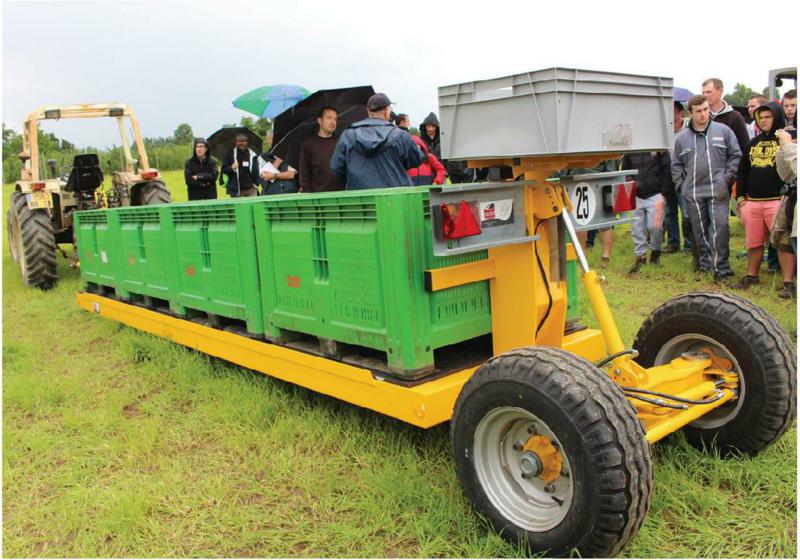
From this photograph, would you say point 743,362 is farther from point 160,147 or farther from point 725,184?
point 160,147

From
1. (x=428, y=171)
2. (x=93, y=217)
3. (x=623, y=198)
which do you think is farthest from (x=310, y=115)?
(x=623, y=198)

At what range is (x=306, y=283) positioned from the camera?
152 inches

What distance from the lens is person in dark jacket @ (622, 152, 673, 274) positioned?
8.26 metres

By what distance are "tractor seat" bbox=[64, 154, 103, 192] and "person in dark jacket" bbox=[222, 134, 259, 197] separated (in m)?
1.93

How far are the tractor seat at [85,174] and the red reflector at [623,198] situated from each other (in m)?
8.46

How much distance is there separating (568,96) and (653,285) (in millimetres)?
5066

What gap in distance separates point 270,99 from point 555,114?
33.8 feet

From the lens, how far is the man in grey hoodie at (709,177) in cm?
731

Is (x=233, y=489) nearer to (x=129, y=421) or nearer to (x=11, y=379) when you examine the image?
(x=129, y=421)

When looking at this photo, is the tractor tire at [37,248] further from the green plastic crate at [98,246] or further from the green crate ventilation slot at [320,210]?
the green crate ventilation slot at [320,210]

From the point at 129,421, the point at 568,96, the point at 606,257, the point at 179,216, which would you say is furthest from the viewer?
the point at 606,257

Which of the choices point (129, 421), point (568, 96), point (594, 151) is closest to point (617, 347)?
point (594, 151)

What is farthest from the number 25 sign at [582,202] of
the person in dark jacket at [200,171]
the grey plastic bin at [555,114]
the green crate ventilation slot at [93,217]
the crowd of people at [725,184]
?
the person in dark jacket at [200,171]

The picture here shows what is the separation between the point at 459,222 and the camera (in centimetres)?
296
